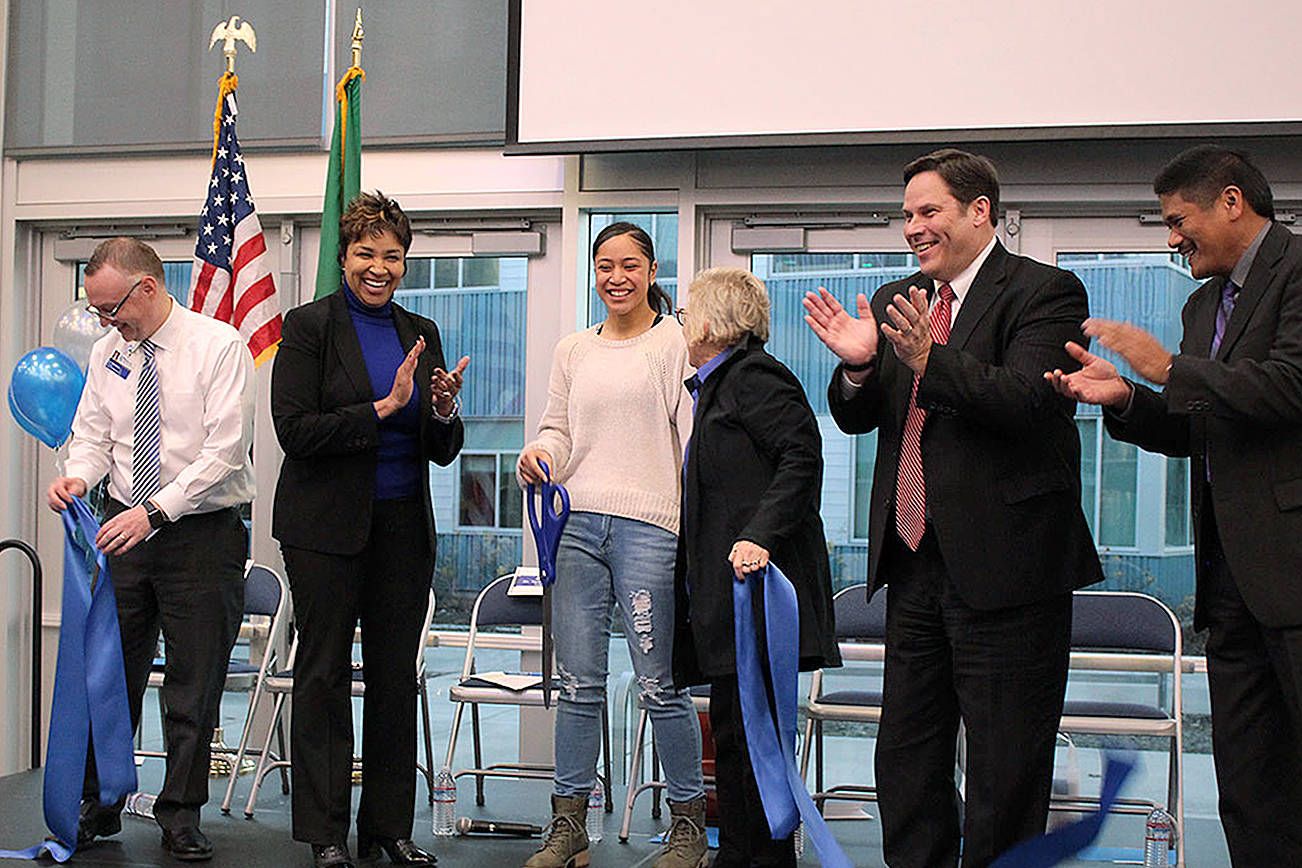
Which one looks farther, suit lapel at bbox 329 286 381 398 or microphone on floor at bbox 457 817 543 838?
microphone on floor at bbox 457 817 543 838

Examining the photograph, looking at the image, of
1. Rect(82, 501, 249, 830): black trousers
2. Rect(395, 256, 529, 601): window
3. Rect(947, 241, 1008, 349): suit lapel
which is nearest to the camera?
Rect(947, 241, 1008, 349): suit lapel

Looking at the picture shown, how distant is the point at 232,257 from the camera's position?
556 centimetres

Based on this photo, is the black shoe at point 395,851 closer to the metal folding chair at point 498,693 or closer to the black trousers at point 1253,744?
the metal folding chair at point 498,693

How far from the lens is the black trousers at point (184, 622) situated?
3971mm

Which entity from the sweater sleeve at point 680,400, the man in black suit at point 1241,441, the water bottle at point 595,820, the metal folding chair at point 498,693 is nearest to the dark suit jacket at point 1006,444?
the man in black suit at point 1241,441

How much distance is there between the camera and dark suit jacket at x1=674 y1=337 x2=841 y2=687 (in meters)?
3.61

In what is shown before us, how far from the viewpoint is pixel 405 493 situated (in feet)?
12.6

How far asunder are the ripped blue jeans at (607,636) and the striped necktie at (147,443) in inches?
45.7

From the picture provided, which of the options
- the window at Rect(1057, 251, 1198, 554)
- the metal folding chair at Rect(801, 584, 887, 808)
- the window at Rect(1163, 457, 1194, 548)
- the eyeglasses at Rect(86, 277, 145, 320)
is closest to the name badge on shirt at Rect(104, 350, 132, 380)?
the eyeglasses at Rect(86, 277, 145, 320)

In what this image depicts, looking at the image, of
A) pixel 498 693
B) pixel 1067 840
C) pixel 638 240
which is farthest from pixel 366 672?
pixel 1067 840

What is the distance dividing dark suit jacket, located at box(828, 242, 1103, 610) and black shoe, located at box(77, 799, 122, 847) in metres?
2.49

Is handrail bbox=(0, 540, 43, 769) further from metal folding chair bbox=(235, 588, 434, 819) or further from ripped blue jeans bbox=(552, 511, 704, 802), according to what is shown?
ripped blue jeans bbox=(552, 511, 704, 802)

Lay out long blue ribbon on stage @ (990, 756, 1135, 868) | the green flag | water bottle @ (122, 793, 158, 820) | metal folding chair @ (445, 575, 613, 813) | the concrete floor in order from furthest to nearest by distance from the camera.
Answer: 1. the green flag
2. metal folding chair @ (445, 575, 613, 813)
3. water bottle @ (122, 793, 158, 820)
4. the concrete floor
5. long blue ribbon on stage @ (990, 756, 1135, 868)

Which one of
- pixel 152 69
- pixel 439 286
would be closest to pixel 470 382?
pixel 439 286
